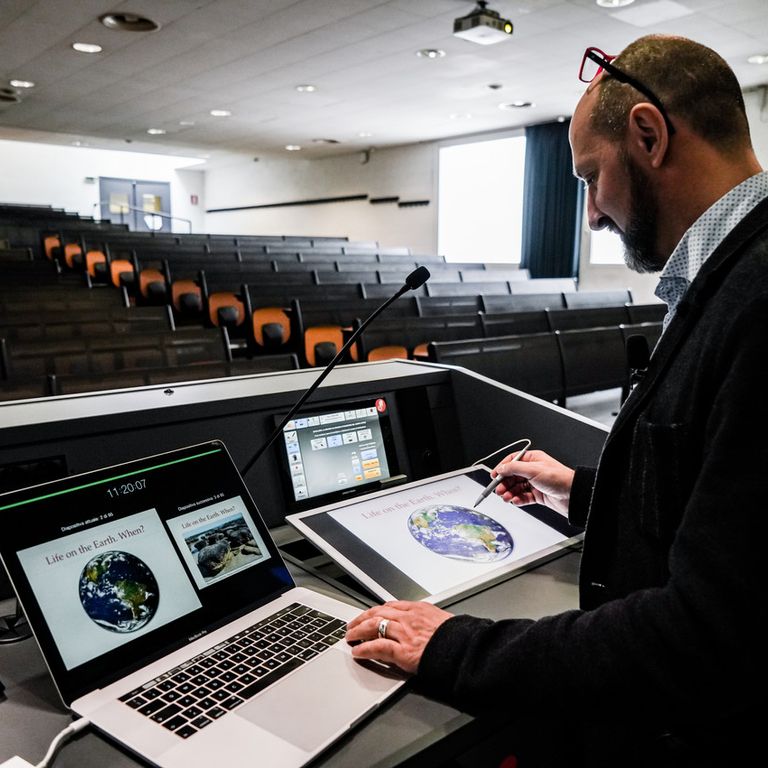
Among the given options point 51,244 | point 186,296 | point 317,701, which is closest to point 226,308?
point 186,296

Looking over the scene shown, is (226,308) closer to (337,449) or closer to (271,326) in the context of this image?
(271,326)

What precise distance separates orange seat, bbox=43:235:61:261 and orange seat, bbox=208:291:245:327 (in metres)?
3.63

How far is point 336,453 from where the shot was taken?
124cm

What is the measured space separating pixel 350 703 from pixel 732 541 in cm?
40

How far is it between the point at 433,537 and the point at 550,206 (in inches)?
339

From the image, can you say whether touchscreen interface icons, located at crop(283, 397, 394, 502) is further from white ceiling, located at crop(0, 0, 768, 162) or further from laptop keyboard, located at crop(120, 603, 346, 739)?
white ceiling, located at crop(0, 0, 768, 162)

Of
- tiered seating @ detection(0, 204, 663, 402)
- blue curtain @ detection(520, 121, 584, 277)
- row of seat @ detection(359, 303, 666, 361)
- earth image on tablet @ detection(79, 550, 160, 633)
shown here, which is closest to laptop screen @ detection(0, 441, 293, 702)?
earth image on tablet @ detection(79, 550, 160, 633)

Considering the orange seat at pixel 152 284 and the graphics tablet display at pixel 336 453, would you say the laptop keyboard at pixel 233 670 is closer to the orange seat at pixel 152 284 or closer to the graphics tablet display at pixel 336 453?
the graphics tablet display at pixel 336 453

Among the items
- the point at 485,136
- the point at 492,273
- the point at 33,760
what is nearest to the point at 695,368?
the point at 33,760

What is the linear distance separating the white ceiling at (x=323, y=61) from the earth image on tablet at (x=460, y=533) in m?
4.59

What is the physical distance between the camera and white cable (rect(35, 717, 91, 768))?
0.64 m

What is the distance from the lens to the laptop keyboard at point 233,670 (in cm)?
70

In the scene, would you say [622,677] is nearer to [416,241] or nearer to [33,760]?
[33,760]

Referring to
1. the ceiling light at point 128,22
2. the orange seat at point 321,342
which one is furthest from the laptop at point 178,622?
the ceiling light at point 128,22
